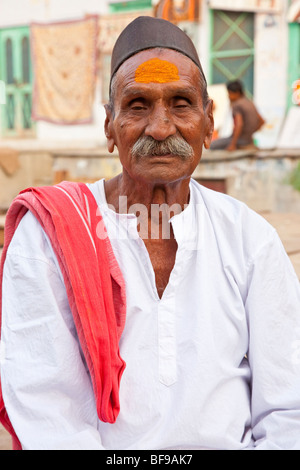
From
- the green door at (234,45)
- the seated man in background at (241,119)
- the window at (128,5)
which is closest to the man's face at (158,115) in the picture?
the seated man in background at (241,119)

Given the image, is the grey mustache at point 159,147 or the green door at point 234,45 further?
the green door at point 234,45

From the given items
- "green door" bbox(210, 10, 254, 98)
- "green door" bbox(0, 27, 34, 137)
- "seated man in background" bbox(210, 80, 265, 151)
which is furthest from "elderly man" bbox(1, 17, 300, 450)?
"green door" bbox(0, 27, 34, 137)

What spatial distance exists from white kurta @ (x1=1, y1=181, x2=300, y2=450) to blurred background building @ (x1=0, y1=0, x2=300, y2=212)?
549 cm

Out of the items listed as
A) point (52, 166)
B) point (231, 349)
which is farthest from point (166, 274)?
point (52, 166)

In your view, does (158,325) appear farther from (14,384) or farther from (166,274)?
(14,384)

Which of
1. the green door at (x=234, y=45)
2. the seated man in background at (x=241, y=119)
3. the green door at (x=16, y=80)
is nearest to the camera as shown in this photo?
the seated man in background at (x=241, y=119)

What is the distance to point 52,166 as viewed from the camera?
27.0 ft

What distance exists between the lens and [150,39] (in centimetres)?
163

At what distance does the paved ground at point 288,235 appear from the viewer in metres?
2.20

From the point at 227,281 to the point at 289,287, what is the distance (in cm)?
19

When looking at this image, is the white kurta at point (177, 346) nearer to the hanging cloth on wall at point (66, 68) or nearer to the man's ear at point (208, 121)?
the man's ear at point (208, 121)

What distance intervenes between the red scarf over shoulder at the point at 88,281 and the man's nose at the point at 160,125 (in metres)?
0.28

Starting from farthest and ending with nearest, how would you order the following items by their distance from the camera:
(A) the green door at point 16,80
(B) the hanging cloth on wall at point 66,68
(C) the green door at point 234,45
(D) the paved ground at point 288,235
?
(A) the green door at point 16,80, (B) the hanging cloth on wall at point 66,68, (C) the green door at point 234,45, (D) the paved ground at point 288,235

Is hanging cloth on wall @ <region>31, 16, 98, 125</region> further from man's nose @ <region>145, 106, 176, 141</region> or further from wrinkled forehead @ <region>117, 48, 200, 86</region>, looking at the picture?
man's nose @ <region>145, 106, 176, 141</region>
